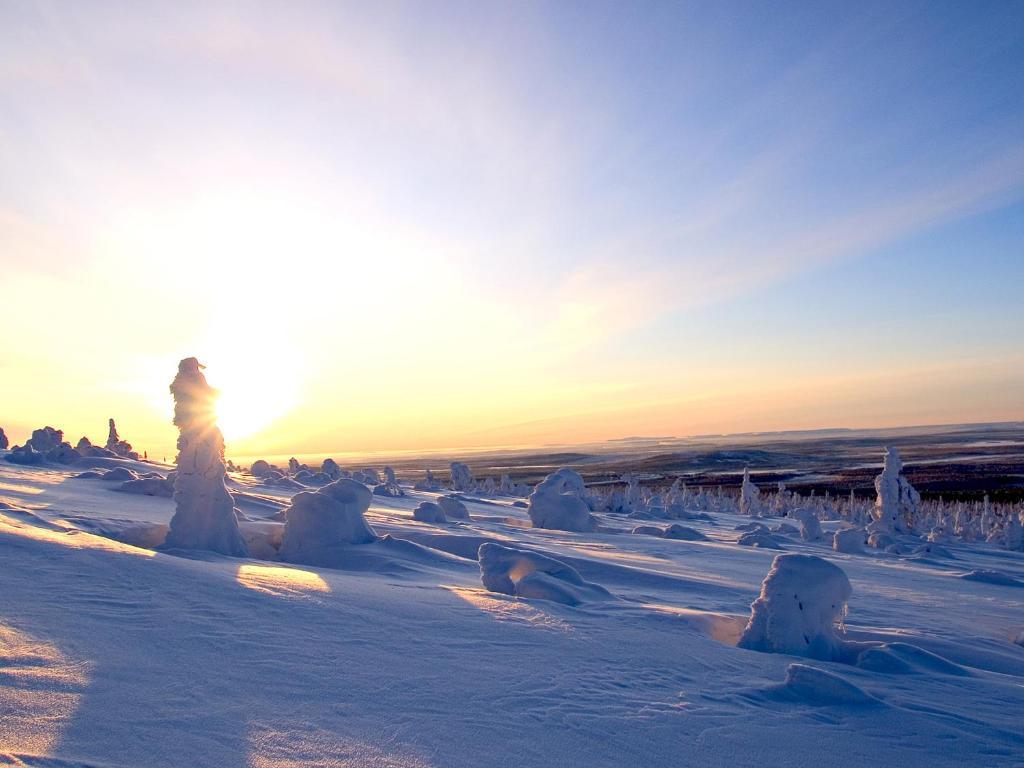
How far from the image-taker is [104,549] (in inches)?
237

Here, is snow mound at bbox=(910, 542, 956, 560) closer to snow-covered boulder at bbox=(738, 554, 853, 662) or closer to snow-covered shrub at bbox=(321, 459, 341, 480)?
snow-covered boulder at bbox=(738, 554, 853, 662)

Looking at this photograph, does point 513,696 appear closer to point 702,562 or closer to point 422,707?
point 422,707

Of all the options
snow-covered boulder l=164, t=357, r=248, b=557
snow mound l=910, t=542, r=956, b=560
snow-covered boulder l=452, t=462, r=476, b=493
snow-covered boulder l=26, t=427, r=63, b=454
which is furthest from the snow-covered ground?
snow-covered boulder l=452, t=462, r=476, b=493

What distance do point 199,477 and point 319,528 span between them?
177cm

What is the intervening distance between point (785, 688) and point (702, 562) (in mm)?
7691

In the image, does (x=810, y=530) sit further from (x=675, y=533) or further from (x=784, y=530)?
(x=675, y=533)

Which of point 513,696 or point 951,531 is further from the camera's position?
point 951,531

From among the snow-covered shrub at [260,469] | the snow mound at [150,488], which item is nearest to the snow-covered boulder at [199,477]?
the snow mound at [150,488]

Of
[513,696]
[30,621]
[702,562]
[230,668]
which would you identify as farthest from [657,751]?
[702,562]

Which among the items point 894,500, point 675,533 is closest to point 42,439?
point 675,533

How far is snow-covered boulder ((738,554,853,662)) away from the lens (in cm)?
554

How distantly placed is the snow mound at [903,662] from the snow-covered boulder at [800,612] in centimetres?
28

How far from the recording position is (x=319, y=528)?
346 inches

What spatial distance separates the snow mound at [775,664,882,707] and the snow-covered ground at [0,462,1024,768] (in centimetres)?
1
